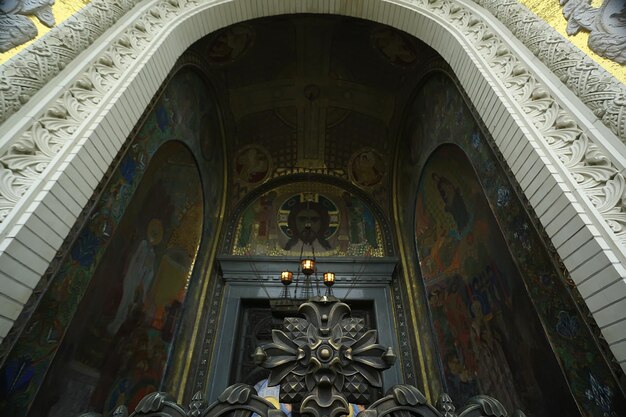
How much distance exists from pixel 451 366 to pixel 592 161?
3605 millimetres

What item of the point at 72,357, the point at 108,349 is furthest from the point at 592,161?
the point at 108,349

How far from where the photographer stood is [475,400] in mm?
1446

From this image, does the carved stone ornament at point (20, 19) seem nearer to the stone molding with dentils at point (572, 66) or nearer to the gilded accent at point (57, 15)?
the gilded accent at point (57, 15)

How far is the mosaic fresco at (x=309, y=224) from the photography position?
22.5 feet

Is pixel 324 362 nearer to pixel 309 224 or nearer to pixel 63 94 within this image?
pixel 63 94

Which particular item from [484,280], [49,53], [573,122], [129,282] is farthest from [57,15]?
[484,280]

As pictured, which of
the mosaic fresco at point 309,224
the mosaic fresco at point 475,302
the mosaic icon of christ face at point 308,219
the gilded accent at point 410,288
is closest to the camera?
the mosaic fresco at point 475,302

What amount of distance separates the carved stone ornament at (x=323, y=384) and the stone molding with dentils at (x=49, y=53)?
6.73 feet

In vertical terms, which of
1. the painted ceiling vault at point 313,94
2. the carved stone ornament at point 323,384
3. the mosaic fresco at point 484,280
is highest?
the painted ceiling vault at point 313,94

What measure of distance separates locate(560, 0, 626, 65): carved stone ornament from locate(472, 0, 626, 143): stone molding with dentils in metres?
0.14

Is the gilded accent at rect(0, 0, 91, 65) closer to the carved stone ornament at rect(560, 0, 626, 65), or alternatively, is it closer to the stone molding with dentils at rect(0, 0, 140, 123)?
the stone molding with dentils at rect(0, 0, 140, 123)

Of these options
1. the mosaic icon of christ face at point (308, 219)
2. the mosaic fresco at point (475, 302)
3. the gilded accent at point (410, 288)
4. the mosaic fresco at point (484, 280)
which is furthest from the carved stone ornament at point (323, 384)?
the mosaic icon of christ face at point (308, 219)

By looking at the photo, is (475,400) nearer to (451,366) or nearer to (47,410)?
(47,410)

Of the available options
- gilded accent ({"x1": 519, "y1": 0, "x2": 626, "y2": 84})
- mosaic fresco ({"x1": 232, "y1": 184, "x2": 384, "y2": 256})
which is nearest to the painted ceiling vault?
mosaic fresco ({"x1": 232, "y1": 184, "x2": 384, "y2": 256})
